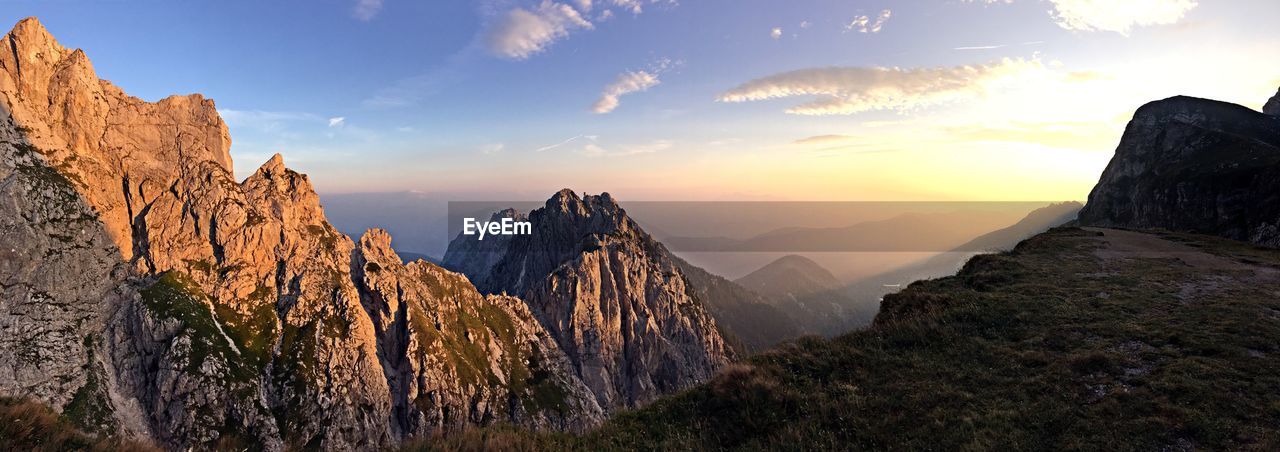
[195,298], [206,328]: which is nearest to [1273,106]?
[206,328]

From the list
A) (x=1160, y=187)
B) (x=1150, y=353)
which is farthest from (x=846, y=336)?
(x=1160, y=187)

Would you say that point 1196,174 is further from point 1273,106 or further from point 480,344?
point 480,344

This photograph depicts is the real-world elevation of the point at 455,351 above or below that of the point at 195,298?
below

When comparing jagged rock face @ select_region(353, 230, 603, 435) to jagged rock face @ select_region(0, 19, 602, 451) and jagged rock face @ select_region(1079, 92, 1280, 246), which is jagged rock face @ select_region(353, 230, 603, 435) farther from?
jagged rock face @ select_region(1079, 92, 1280, 246)

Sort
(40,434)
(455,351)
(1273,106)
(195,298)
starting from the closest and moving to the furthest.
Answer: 1. (40,434)
2. (195,298)
3. (1273,106)
4. (455,351)

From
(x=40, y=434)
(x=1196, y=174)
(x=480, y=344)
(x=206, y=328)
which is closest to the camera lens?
(x=40, y=434)

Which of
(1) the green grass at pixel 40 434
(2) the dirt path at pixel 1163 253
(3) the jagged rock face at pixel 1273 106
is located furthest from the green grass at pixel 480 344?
(3) the jagged rock face at pixel 1273 106

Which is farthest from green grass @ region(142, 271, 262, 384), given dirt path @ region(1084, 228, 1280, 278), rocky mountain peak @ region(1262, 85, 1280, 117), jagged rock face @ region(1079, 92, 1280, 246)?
rocky mountain peak @ region(1262, 85, 1280, 117)
